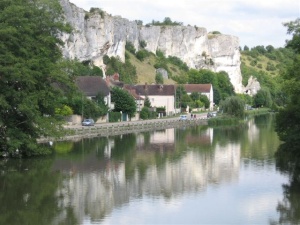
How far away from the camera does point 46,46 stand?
33.9 m

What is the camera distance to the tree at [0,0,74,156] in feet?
102

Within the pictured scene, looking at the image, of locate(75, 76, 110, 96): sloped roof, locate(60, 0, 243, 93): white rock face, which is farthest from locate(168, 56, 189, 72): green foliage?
locate(75, 76, 110, 96): sloped roof

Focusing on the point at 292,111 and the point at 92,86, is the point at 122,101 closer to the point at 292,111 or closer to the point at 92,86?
the point at 92,86

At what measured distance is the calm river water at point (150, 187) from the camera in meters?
19.8

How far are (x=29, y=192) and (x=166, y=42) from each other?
11784 centimetres

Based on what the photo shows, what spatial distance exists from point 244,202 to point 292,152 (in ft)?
43.7

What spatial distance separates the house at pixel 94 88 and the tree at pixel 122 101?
51.0 inches

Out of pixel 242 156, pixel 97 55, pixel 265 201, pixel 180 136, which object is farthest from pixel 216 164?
pixel 97 55

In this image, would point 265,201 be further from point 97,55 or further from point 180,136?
point 97,55

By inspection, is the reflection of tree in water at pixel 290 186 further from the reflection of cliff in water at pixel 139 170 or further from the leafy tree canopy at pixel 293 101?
the reflection of cliff in water at pixel 139 170

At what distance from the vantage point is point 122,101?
67.3 meters

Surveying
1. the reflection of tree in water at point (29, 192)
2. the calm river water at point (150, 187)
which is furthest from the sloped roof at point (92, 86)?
the reflection of tree in water at point (29, 192)

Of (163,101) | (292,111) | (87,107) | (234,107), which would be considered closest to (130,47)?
(163,101)

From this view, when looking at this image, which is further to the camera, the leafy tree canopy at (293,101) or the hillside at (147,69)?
the hillside at (147,69)
